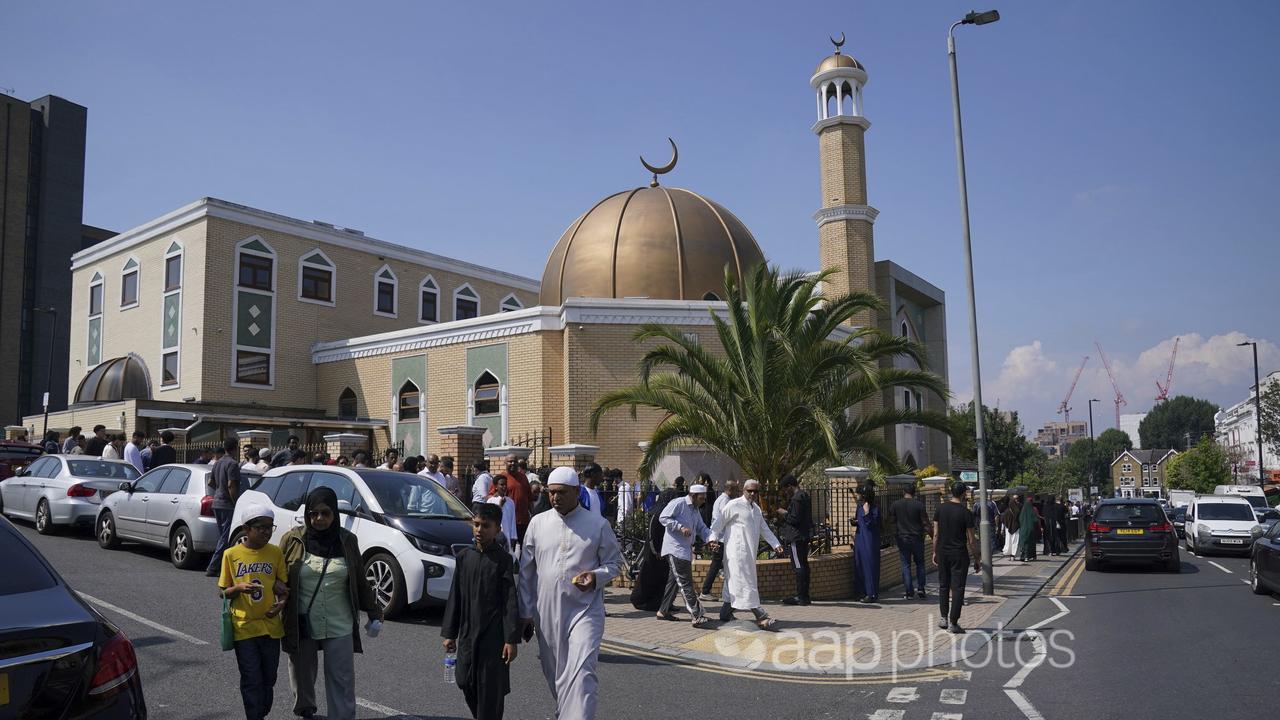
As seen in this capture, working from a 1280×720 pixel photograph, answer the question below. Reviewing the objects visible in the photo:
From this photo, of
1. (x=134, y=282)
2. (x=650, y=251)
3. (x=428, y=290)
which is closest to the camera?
(x=650, y=251)

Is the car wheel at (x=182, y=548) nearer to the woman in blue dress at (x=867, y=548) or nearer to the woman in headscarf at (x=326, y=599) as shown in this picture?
the woman in headscarf at (x=326, y=599)

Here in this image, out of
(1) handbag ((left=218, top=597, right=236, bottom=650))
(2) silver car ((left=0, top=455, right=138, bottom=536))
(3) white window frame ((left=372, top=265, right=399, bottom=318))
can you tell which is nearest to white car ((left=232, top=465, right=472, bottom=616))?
(1) handbag ((left=218, top=597, right=236, bottom=650))

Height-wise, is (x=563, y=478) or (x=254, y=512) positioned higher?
(x=563, y=478)

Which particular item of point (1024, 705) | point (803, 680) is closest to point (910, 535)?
point (803, 680)

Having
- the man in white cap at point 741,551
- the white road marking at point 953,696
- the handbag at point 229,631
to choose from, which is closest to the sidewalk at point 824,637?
the man in white cap at point 741,551

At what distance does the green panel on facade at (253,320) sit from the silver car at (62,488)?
1565 cm

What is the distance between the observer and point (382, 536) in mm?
9523

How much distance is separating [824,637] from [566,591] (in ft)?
17.1

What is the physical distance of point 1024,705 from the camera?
688cm

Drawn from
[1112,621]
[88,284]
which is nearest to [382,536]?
[1112,621]

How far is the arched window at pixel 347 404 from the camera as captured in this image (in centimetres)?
3116

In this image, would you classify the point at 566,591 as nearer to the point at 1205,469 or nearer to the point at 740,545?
the point at 740,545

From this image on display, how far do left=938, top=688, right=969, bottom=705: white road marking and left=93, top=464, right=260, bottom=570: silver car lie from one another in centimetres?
898

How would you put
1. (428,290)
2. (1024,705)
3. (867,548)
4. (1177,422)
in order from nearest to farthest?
(1024,705) < (867,548) < (428,290) < (1177,422)
